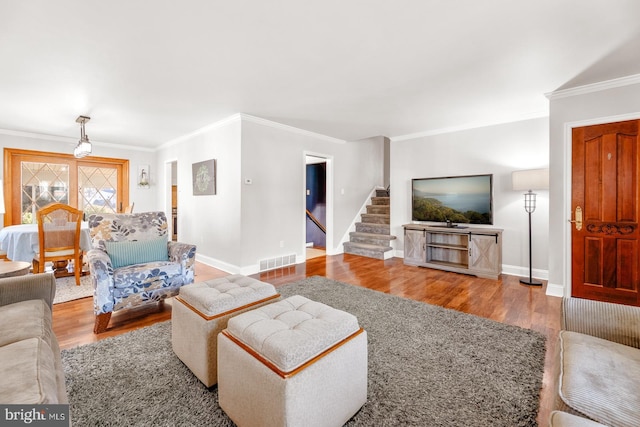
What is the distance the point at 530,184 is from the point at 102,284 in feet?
15.4

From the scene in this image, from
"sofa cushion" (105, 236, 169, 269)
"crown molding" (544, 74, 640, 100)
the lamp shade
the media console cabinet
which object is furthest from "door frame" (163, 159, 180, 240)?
"crown molding" (544, 74, 640, 100)

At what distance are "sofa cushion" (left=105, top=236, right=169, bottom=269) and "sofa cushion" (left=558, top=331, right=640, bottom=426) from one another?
10.3 feet

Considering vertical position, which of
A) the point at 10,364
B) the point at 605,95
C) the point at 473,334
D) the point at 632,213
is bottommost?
the point at 473,334

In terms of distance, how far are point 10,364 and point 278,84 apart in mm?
2883

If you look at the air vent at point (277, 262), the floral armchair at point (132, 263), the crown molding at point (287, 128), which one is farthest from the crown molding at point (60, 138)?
the air vent at point (277, 262)

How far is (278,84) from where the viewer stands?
3.03 meters

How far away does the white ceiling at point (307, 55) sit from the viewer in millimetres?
1869

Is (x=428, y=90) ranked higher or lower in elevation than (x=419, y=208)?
higher

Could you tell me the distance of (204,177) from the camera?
15.7 ft

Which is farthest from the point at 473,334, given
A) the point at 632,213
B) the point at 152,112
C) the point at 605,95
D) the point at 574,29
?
the point at 152,112

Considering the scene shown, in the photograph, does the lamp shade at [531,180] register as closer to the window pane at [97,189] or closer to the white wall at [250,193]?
the white wall at [250,193]

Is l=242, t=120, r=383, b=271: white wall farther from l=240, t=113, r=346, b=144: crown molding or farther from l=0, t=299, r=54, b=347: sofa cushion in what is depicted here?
l=0, t=299, r=54, b=347: sofa cushion

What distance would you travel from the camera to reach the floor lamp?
3463 millimetres

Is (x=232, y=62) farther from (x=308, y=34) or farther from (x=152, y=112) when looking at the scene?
(x=152, y=112)
